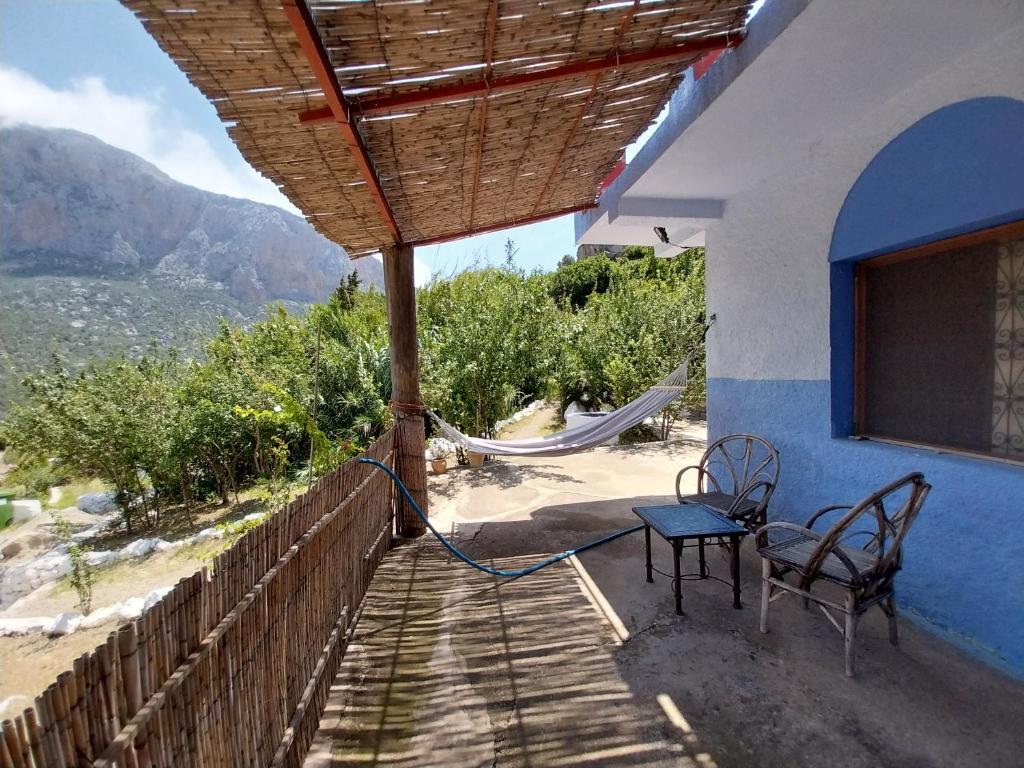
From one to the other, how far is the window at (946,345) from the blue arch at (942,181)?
0.48ft

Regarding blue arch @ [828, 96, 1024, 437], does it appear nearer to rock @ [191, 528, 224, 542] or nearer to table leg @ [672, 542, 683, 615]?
table leg @ [672, 542, 683, 615]

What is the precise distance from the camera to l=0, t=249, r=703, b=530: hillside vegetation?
563 centimetres

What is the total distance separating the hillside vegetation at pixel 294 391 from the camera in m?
5.63

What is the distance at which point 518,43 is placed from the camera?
160 cm

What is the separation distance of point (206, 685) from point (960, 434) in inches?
118

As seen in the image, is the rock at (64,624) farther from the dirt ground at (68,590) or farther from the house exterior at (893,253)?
the house exterior at (893,253)

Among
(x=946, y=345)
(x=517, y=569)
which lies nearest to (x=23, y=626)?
(x=517, y=569)

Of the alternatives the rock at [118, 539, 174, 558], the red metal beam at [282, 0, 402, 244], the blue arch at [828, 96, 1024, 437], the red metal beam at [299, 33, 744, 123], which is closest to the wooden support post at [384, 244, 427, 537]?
the red metal beam at [282, 0, 402, 244]

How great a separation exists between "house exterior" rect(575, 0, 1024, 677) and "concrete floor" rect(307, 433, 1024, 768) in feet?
1.69

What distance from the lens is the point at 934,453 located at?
84.5 inches

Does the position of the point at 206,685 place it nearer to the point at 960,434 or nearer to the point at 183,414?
the point at 960,434

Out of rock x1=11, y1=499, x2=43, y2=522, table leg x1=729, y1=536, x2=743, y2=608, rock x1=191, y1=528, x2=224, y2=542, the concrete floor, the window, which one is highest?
the window

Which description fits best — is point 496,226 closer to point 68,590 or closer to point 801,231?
point 801,231

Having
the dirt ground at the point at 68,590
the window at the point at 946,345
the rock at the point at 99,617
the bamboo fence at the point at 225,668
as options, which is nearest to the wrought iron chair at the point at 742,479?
the window at the point at 946,345
